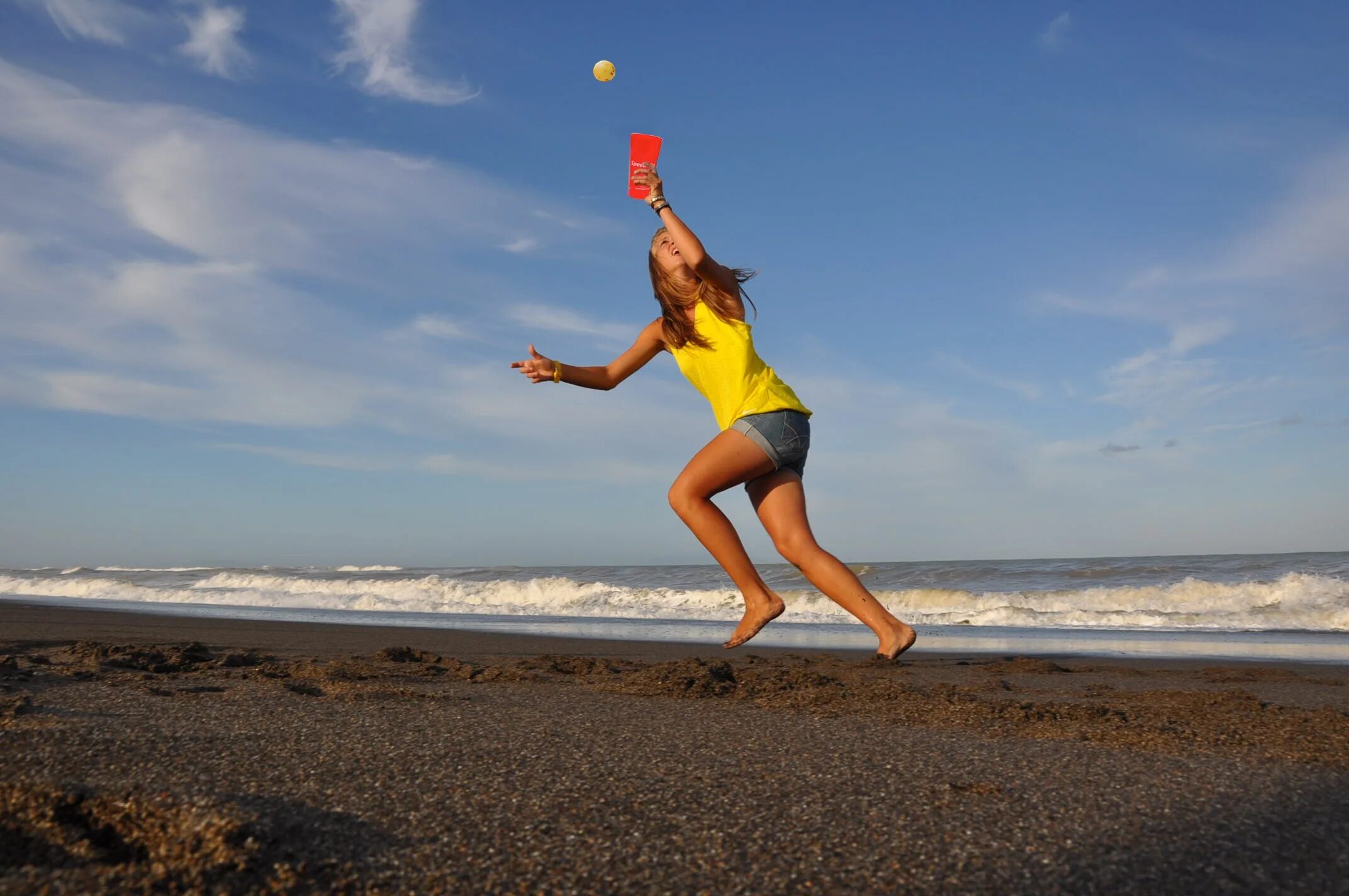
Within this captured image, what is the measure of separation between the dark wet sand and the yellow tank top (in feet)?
4.14

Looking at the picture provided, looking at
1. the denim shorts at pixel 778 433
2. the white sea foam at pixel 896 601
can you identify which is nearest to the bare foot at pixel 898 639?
the denim shorts at pixel 778 433

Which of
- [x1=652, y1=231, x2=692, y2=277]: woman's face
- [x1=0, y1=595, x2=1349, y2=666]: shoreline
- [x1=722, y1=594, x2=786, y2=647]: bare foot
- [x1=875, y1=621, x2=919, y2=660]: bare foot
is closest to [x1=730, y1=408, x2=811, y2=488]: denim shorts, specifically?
[x1=722, y1=594, x2=786, y2=647]: bare foot

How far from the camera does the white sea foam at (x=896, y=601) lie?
12320 millimetres

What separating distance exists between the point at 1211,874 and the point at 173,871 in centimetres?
157

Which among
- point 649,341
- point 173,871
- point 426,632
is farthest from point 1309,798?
point 426,632

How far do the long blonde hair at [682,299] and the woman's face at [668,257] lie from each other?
15 millimetres

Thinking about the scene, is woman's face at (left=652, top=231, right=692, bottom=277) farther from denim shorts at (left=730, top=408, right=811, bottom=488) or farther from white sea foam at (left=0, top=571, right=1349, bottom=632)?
white sea foam at (left=0, top=571, right=1349, bottom=632)

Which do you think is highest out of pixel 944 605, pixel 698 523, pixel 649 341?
pixel 649 341

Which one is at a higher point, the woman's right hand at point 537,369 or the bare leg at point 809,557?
the woman's right hand at point 537,369

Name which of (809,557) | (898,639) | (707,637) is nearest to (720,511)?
(809,557)

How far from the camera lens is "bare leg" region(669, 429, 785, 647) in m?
4.17

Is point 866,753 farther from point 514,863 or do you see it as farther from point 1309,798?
point 514,863

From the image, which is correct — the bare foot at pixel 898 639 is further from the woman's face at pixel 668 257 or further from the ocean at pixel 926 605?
the ocean at pixel 926 605

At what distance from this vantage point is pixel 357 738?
2.35m
